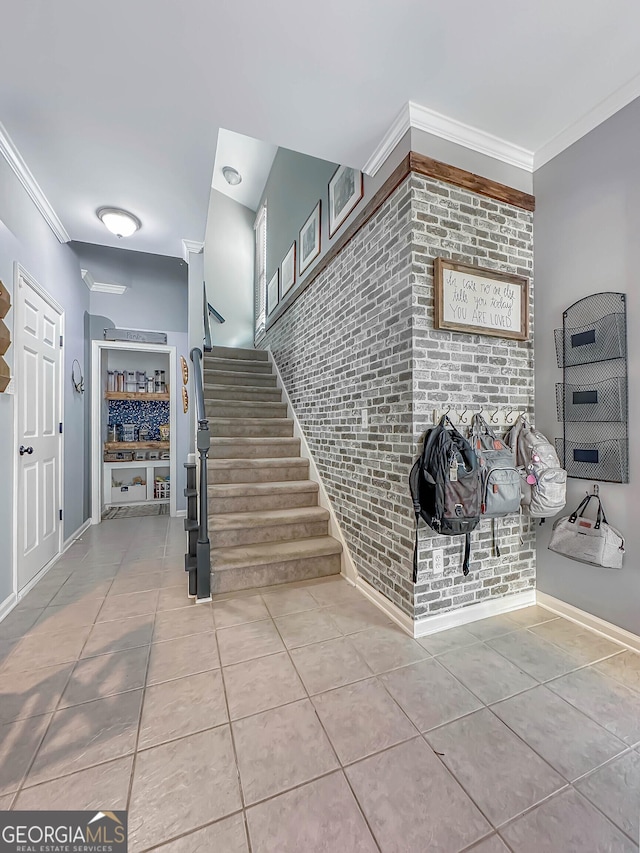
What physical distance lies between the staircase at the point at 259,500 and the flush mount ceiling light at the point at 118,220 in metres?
1.73

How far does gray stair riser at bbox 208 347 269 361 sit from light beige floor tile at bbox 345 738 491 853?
4613mm

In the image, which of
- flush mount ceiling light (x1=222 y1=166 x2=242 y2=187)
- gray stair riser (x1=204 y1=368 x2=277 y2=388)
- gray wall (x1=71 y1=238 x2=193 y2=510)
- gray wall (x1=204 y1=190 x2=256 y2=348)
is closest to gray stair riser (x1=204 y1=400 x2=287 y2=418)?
gray stair riser (x1=204 y1=368 x2=277 y2=388)

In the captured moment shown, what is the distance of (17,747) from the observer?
134cm

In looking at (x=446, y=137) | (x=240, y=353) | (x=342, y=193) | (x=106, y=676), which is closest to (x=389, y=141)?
(x=446, y=137)

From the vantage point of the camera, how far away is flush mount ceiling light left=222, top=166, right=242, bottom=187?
5.95 meters

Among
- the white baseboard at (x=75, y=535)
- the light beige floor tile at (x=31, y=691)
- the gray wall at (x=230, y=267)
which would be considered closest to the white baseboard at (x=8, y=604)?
the light beige floor tile at (x=31, y=691)

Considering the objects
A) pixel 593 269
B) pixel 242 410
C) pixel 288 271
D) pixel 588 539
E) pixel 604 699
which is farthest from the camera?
pixel 288 271

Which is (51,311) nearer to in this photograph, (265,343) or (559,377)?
(265,343)

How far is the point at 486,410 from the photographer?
223cm

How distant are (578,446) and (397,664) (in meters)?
1.53

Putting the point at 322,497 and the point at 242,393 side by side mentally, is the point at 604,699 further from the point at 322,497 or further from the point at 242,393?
the point at 242,393

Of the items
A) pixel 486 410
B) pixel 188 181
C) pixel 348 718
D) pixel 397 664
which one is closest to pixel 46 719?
pixel 348 718

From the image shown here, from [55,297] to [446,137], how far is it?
3363 mm

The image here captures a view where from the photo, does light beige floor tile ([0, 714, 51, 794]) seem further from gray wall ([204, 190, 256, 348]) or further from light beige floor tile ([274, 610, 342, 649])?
gray wall ([204, 190, 256, 348])
